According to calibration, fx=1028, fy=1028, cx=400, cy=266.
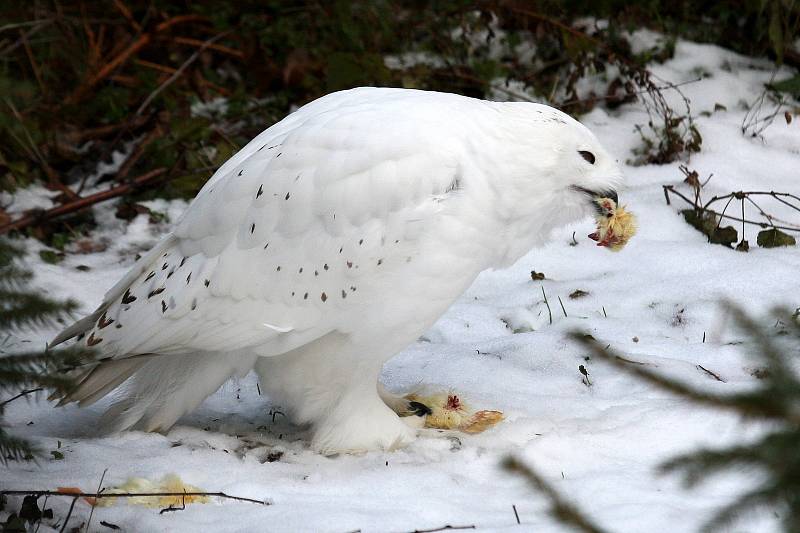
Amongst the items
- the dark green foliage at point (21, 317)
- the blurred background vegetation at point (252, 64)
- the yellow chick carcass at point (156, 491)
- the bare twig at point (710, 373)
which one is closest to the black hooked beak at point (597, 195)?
the bare twig at point (710, 373)

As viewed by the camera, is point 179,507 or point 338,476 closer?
point 179,507

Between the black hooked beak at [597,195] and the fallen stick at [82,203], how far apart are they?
10.4ft

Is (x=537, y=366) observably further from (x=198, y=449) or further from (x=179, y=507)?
(x=179, y=507)

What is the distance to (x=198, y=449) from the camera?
12.9 feet

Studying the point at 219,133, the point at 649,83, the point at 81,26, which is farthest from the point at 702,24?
the point at 81,26

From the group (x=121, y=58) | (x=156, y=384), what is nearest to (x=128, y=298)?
(x=156, y=384)

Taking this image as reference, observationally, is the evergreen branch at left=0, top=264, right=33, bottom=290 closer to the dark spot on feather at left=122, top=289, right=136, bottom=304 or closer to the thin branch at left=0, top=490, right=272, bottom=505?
the thin branch at left=0, top=490, right=272, bottom=505

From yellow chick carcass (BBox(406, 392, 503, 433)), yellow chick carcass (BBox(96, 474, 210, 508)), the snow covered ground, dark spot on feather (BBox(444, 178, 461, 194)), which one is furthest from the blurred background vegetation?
yellow chick carcass (BBox(96, 474, 210, 508))

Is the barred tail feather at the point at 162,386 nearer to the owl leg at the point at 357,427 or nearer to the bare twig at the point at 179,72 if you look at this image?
the owl leg at the point at 357,427

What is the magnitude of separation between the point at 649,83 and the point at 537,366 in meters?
2.73

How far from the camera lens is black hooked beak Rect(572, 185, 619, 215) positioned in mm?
4188

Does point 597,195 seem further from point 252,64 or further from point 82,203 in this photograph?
point 252,64

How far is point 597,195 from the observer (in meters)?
4.20

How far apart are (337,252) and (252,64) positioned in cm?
417
